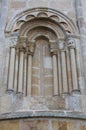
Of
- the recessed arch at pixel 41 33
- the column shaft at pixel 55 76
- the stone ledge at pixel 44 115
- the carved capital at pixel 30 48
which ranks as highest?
the recessed arch at pixel 41 33

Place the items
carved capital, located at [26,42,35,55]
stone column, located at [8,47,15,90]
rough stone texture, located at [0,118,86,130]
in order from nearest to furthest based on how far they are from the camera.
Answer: rough stone texture, located at [0,118,86,130] → stone column, located at [8,47,15,90] → carved capital, located at [26,42,35,55]

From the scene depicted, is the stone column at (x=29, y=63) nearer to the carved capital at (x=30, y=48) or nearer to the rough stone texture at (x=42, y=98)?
the carved capital at (x=30, y=48)

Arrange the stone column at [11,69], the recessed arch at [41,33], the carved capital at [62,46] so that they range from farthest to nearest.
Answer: the recessed arch at [41,33] → the carved capital at [62,46] → the stone column at [11,69]

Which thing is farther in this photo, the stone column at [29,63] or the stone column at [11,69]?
the stone column at [29,63]

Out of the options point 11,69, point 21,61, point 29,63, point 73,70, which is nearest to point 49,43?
point 29,63

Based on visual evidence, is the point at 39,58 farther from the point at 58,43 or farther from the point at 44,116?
the point at 44,116

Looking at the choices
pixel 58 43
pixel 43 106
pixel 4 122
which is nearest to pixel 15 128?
pixel 4 122

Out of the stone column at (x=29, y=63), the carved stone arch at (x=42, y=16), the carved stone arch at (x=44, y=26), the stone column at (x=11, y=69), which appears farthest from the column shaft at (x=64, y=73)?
the stone column at (x=11, y=69)

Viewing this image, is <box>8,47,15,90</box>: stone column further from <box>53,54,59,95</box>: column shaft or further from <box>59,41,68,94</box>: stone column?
<box>59,41,68,94</box>: stone column

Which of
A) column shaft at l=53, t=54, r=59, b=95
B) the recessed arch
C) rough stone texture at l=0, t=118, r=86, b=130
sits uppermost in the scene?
the recessed arch

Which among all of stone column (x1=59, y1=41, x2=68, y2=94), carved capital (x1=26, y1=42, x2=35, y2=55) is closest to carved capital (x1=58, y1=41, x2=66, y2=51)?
stone column (x1=59, y1=41, x2=68, y2=94)

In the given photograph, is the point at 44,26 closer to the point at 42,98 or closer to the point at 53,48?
the point at 53,48

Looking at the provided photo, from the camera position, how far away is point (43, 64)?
6484 mm

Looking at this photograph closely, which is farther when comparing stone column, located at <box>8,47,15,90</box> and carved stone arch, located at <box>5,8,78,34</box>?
carved stone arch, located at <box>5,8,78,34</box>
